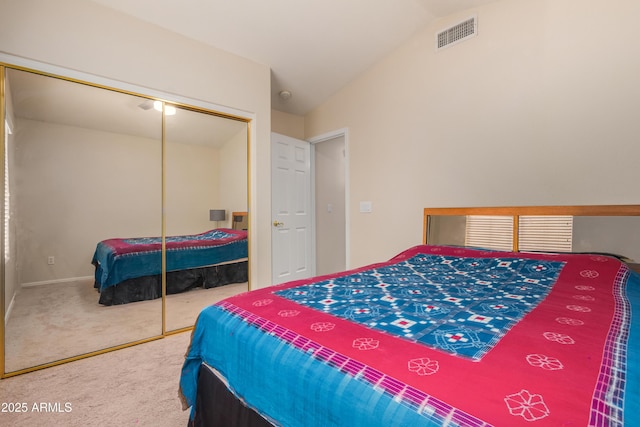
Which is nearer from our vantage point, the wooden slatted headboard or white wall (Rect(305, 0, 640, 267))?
the wooden slatted headboard

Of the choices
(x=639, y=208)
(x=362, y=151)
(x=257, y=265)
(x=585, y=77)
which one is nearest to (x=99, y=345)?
(x=257, y=265)

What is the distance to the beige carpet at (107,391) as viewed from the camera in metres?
1.59

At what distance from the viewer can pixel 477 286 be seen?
1638 mm

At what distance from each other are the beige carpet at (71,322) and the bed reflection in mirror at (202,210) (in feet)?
0.46

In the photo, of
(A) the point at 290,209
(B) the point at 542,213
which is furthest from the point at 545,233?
(A) the point at 290,209

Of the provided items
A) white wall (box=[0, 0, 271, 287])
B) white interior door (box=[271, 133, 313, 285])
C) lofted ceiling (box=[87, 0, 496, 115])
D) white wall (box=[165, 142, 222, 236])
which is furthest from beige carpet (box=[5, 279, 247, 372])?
lofted ceiling (box=[87, 0, 496, 115])

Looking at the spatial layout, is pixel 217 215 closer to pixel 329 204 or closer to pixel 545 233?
pixel 329 204

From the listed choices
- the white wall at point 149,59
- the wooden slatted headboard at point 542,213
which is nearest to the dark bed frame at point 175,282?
the white wall at point 149,59

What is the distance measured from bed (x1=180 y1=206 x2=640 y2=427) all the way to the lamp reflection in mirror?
1.64 meters

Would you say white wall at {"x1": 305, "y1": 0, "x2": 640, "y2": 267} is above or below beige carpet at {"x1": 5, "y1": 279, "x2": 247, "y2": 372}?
above

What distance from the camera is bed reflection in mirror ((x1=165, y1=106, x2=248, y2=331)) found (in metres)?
2.76

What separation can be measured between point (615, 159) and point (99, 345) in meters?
3.83

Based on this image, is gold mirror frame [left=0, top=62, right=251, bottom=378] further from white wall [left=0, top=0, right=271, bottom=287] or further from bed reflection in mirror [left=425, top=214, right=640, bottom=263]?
bed reflection in mirror [left=425, top=214, right=640, bottom=263]

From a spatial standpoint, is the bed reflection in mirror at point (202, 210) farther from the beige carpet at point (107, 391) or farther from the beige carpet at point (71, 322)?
the beige carpet at point (107, 391)
